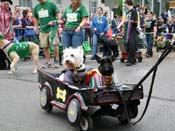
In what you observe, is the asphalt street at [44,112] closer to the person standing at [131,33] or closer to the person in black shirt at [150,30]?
the person standing at [131,33]

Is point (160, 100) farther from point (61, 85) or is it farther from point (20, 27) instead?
point (20, 27)

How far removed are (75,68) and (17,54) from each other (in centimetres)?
433

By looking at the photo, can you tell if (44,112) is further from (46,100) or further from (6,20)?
(6,20)

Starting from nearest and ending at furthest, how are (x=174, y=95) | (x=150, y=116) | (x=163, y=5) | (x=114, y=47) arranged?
1. (x=150, y=116)
2. (x=174, y=95)
3. (x=114, y=47)
4. (x=163, y=5)

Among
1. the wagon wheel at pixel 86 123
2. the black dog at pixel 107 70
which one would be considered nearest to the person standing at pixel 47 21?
the black dog at pixel 107 70

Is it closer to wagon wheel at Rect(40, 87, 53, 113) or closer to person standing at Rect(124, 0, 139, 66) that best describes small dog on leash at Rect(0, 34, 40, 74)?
person standing at Rect(124, 0, 139, 66)

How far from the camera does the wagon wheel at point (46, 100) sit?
19.1 ft

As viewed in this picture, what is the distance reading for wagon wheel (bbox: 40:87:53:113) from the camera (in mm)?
5828

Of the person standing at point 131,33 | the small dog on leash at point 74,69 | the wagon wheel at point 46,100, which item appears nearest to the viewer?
the small dog on leash at point 74,69

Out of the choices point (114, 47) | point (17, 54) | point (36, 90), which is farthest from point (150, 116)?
point (114, 47)

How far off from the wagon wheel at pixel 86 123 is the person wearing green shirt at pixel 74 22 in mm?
4397

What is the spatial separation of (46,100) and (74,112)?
980mm

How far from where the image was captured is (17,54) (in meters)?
9.64

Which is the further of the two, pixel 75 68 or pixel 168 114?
pixel 168 114
